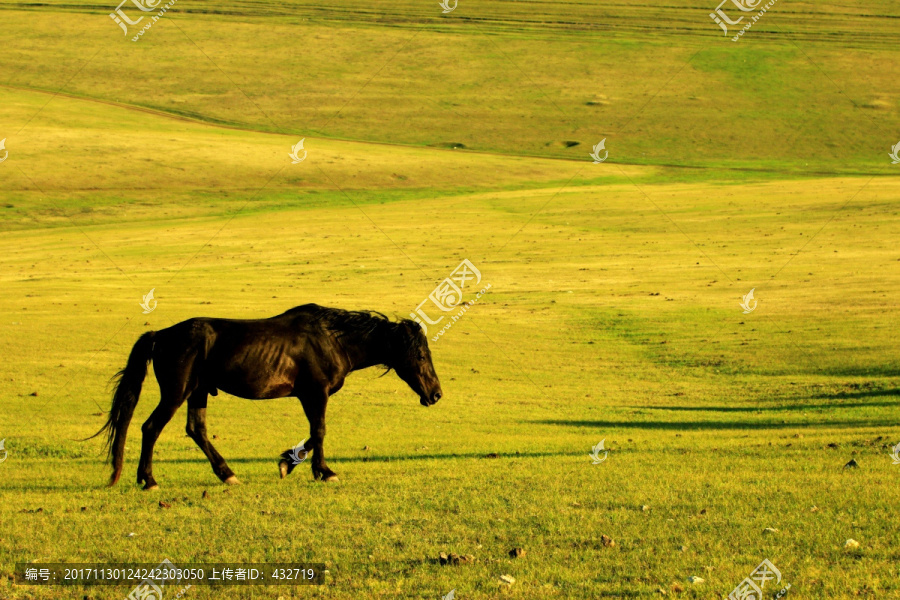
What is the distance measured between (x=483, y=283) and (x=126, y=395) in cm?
2752

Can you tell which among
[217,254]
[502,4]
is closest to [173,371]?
[217,254]

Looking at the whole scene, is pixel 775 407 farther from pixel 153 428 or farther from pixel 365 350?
pixel 153 428

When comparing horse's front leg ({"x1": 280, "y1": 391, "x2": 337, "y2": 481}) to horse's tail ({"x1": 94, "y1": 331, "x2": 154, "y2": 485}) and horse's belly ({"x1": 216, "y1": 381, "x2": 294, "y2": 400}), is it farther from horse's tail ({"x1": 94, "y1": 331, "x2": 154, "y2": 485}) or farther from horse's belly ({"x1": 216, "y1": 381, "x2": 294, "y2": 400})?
horse's tail ({"x1": 94, "y1": 331, "x2": 154, "y2": 485})

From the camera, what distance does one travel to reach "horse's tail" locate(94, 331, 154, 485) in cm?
1162

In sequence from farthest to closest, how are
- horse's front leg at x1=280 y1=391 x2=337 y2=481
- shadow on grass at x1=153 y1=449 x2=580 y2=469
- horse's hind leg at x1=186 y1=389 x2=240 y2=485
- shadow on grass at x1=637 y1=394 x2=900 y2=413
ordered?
shadow on grass at x1=637 y1=394 x2=900 y2=413, shadow on grass at x1=153 y1=449 x2=580 y2=469, horse's front leg at x1=280 y1=391 x2=337 y2=481, horse's hind leg at x1=186 y1=389 x2=240 y2=485

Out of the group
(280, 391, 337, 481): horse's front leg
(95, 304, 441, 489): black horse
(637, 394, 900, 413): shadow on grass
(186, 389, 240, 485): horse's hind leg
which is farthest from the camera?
(637, 394, 900, 413): shadow on grass

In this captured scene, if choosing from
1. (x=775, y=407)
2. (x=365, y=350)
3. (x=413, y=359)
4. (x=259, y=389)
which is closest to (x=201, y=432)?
(x=259, y=389)

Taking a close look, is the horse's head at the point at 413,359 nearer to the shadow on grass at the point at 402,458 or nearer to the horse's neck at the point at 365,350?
the horse's neck at the point at 365,350

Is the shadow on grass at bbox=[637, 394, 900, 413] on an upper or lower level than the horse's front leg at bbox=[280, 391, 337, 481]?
lower

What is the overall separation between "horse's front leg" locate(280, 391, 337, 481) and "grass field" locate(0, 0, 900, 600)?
33 cm

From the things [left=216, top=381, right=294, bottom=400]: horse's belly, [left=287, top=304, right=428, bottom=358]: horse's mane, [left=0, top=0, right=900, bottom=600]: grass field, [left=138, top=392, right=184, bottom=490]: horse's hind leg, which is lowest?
[left=0, top=0, right=900, bottom=600]: grass field

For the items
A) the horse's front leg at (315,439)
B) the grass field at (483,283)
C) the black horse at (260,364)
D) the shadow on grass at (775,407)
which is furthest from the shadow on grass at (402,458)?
the shadow on grass at (775,407)

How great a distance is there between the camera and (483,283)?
3872cm

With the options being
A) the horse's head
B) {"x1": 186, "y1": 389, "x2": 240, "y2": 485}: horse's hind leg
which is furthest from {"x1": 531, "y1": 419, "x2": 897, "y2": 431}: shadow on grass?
{"x1": 186, "y1": 389, "x2": 240, "y2": 485}: horse's hind leg
